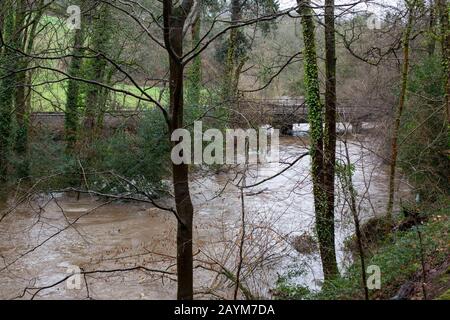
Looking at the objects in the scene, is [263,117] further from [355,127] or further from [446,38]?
[446,38]

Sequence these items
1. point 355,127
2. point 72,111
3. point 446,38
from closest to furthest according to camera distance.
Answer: point 355,127 < point 446,38 < point 72,111

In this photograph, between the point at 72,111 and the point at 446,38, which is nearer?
the point at 446,38

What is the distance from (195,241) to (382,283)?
20.0 feet

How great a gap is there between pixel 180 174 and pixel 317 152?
521 centimetres

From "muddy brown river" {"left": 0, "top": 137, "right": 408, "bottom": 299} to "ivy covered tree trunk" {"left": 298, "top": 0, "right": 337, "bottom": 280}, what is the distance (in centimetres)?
44

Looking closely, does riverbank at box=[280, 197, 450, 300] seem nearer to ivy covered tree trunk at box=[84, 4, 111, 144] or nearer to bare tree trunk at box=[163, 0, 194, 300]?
bare tree trunk at box=[163, 0, 194, 300]

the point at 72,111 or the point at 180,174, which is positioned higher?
the point at 72,111

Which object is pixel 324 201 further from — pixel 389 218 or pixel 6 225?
pixel 6 225

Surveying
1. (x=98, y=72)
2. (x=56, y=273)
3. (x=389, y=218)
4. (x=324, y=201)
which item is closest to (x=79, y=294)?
(x=56, y=273)

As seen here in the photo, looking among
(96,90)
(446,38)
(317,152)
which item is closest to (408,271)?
(317,152)

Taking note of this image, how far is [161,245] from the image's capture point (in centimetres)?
1309

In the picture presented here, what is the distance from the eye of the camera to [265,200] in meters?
16.8

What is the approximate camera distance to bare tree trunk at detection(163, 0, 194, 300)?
5.34 metres

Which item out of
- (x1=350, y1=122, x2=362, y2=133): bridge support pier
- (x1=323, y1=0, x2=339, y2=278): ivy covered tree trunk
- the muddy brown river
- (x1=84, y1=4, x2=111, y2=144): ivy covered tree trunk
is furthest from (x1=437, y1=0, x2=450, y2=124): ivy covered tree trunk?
(x1=84, y1=4, x2=111, y2=144): ivy covered tree trunk
